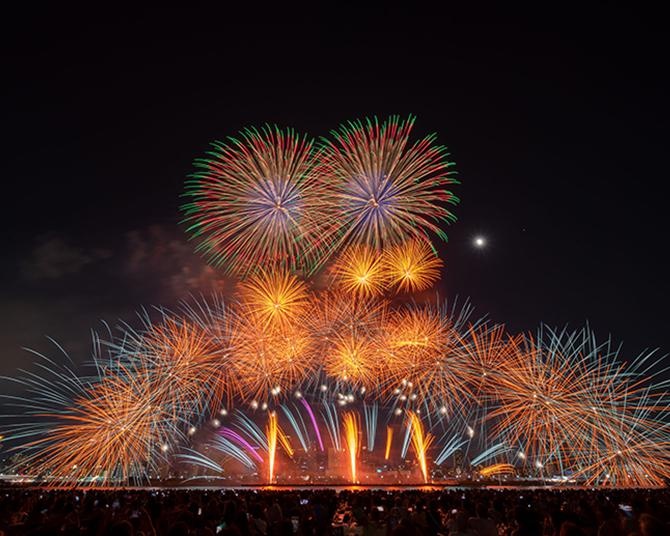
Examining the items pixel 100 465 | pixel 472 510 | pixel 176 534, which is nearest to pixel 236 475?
pixel 100 465

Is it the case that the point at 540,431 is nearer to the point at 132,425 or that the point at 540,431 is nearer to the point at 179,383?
the point at 179,383

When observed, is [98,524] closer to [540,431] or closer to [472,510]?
[472,510]

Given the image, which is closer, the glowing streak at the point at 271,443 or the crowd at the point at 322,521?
the crowd at the point at 322,521

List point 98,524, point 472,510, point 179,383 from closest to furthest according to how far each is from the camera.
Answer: point 98,524, point 472,510, point 179,383

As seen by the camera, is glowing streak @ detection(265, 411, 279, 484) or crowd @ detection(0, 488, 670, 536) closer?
crowd @ detection(0, 488, 670, 536)

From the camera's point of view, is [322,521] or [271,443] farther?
[271,443]

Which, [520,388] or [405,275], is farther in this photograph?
[520,388]

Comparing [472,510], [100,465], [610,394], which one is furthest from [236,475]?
[472,510]

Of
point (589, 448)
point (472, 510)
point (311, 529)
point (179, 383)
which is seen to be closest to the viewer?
point (311, 529)

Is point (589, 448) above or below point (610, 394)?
below

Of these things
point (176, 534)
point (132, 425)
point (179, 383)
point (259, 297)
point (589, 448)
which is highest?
point (259, 297)
